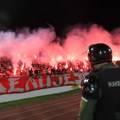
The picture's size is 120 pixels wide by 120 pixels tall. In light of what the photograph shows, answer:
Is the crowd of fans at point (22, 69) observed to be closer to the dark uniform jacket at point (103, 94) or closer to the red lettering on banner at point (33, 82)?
the red lettering on banner at point (33, 82)

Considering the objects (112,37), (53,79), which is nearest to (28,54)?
(53,79)

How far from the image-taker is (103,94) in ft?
8.55

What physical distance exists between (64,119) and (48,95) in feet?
30.5

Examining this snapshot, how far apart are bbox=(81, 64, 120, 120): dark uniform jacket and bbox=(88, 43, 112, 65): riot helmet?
0.22m

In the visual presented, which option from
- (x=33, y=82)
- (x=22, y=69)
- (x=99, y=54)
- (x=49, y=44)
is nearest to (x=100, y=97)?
(x=99, y=54)

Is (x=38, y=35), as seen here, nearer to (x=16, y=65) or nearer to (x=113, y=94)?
(x=16, y=65)

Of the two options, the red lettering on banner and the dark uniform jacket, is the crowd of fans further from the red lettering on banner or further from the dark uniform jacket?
the dark uniform jacket

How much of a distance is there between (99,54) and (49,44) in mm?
35237

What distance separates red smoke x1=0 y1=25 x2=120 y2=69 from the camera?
101 ft

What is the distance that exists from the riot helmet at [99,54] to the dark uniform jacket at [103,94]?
22 centimetres

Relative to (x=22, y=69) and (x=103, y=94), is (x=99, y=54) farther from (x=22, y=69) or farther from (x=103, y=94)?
(x=22, y=69)

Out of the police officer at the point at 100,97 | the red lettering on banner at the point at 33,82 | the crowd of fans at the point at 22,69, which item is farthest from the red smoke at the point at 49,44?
the police officer at the point at 100,97

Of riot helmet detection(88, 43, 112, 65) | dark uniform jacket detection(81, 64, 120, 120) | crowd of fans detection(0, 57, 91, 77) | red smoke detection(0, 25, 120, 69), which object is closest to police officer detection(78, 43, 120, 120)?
dark uniform jacket detection(81, 64, 120, 120)

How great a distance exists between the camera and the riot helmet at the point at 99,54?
113 inches
